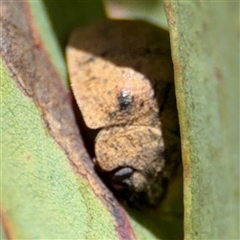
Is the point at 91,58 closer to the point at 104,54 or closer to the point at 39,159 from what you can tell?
the point at 104,54

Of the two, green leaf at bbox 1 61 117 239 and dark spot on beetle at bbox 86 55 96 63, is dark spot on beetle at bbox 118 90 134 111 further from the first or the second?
green leaf at bbox 1 61 117 239

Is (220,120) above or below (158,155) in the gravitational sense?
above

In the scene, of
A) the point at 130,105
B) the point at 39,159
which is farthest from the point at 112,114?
the point at 39,159

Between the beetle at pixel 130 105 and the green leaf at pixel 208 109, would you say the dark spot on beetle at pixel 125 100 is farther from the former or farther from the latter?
the green leaf at pixel 208 109

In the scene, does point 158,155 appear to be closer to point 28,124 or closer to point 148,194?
point 148,194

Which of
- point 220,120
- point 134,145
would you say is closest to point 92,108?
point 134,145

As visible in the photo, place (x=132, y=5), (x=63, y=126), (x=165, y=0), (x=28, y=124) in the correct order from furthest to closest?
(x=132, y=5), (x=63, y=126), (x=28, y=124), (x=165, y=0)

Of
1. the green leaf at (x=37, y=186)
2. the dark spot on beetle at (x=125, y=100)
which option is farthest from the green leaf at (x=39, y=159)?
the dark spot on beetle at (x=125, y=100)
